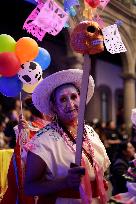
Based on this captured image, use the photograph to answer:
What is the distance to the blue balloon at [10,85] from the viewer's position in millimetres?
3463

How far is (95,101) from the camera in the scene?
49.1ft

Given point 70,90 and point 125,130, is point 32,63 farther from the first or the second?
point 125,130

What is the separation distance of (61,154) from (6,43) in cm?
146

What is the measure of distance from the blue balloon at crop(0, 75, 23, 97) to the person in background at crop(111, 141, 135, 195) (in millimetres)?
1456

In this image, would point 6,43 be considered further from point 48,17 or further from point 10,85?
point 48,17

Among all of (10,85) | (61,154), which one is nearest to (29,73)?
(10,85)

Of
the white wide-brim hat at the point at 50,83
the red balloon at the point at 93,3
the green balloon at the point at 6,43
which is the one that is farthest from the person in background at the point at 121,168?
the red balloon at the point at 93,3

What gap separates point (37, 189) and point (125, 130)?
360 inches

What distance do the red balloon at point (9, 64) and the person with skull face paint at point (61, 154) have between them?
866 millimetres

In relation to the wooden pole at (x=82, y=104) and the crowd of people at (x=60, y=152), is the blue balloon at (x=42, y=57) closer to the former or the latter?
the crowd of people at (x=60, y=152)

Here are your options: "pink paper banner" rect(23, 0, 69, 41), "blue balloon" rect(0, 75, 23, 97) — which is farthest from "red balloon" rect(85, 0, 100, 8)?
"blue balloon" rect(0, 75, 23, 97)

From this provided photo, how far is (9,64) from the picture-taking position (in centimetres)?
323

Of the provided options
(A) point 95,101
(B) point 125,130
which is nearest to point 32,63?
(B) point 125,130

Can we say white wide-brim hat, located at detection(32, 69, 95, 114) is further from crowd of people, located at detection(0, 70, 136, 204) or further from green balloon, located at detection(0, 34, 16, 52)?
green balloon, located at detection(0, 34, 16, 52)
